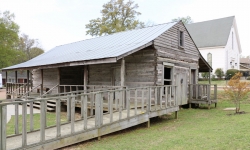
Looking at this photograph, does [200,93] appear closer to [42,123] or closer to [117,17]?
[42,123]

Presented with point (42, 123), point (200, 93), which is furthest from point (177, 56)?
point (42, 123)

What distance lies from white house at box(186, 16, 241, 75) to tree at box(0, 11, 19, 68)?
33382 mm

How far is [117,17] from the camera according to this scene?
3891 centimetres

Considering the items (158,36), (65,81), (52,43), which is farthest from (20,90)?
(52,43)

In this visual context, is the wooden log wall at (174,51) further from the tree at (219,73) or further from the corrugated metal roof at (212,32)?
the corrugated metal roof at (212,32)

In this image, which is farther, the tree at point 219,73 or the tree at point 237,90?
the tree at point 219,73

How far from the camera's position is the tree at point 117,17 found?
125 feet

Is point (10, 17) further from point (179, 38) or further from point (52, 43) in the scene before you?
point (179, 38)

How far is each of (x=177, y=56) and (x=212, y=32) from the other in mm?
23847

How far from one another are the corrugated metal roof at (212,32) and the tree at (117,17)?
10462mm

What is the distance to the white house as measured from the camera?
31.4 metres

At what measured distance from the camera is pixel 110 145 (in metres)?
6.01

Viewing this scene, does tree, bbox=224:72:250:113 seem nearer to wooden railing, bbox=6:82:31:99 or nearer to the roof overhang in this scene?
the roof overhang

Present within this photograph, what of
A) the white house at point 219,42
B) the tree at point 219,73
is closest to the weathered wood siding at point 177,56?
the tree at point 219,73
